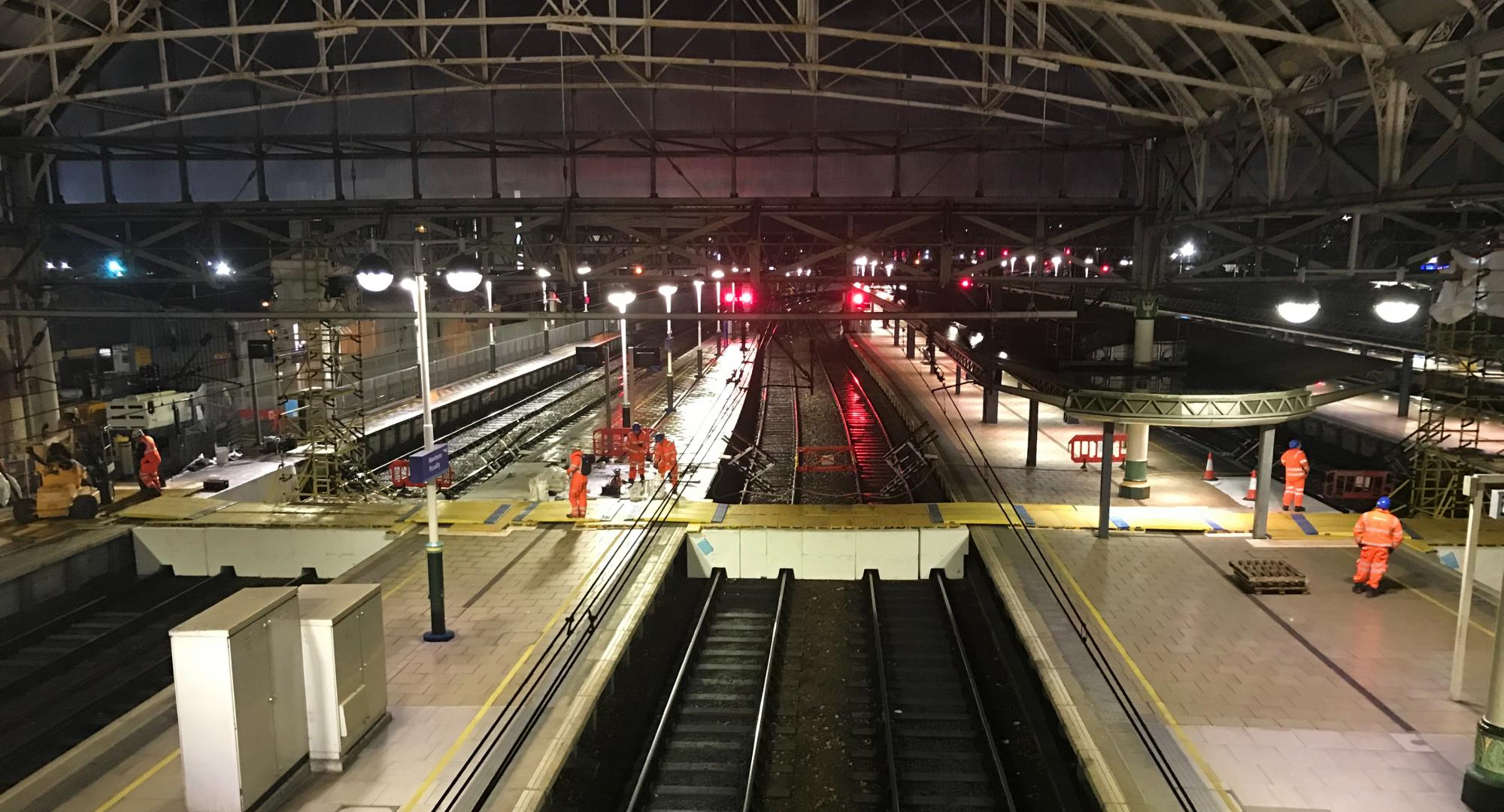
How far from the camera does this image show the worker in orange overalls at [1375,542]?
11188mm

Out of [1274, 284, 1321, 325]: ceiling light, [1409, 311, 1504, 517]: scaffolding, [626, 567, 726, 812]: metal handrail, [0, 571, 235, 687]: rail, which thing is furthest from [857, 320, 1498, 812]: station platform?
[0, 571, 235, 687]: rail

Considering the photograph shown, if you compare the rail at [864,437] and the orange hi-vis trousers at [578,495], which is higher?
the orange hi-vis trousers at [578,495]

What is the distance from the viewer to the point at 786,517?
15117 millimetres

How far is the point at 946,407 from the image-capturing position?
90.7 ft

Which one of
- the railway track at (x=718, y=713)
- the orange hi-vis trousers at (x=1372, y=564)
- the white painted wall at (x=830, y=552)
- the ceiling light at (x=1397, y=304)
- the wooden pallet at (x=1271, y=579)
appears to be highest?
the ceiling light at (x=1397, y=304)

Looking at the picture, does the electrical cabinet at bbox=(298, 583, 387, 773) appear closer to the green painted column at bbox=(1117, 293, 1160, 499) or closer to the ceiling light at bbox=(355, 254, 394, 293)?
the ceiling light at bbox=(355, 254, 394, 293)

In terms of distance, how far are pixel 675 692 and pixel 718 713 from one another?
60 cm

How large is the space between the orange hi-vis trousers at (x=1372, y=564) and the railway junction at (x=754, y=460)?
0.04 m

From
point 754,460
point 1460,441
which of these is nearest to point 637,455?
point 754,460

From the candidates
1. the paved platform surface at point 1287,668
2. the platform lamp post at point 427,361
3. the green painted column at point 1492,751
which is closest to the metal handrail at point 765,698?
the paved platform surface at point 1287,668

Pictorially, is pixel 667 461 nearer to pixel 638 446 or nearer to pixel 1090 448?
pixel 638 446

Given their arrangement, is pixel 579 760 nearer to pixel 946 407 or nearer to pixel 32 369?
pixel 32 369

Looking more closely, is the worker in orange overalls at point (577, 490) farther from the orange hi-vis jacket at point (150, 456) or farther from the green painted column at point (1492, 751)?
the green painted column at point (1492, 751)

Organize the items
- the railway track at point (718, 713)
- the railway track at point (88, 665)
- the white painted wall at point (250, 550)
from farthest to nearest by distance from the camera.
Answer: the white painted wall at point (250, 550), the railway track at point (88, 665), the railway track at point (718, 713)
